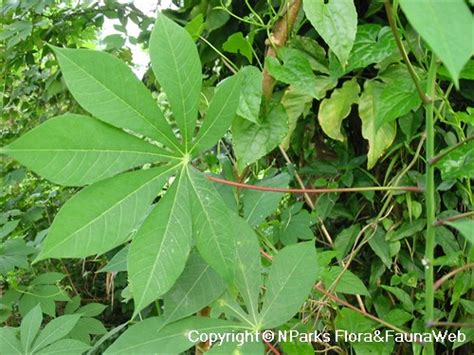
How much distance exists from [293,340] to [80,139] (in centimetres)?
40

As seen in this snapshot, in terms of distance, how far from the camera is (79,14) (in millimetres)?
1566

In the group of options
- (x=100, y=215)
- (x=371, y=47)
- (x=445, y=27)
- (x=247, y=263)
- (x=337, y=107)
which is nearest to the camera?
(x=445, y=27)

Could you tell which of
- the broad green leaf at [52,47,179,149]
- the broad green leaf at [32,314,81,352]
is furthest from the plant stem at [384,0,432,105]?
the broad green leaf at [32,314,81,352]

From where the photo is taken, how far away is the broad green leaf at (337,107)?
0.83 m

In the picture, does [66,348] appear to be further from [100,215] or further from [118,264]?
[100,215]

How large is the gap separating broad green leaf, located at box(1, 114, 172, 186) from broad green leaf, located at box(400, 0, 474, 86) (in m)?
0.28

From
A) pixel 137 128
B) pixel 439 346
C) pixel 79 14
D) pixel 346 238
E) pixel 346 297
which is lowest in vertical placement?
pixel 439 346

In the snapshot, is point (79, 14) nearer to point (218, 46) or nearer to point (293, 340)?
point (218, 46)

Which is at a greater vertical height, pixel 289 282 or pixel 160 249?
pixel 160 249

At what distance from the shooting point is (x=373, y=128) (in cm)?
79

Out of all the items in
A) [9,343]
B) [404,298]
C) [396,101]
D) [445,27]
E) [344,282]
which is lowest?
[404,298]

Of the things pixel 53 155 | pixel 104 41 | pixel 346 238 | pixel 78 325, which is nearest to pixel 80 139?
pixel 53 155

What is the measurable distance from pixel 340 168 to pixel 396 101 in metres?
0.39

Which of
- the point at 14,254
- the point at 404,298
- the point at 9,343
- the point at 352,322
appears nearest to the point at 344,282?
the point at 352,322
